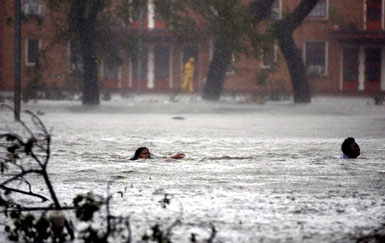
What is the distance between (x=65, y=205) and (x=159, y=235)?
6.43 ft

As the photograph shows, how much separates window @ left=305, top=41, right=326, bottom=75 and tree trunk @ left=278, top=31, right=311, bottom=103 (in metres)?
13.5

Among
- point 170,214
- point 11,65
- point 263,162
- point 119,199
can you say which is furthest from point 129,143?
point 11,65

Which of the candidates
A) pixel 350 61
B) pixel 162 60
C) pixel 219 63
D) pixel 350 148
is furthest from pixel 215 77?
pixel 350 148

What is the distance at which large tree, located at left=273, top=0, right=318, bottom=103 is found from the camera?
27516mm

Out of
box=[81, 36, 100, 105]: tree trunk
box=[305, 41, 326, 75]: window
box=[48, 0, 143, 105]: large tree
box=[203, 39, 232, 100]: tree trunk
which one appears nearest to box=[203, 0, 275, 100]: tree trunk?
box=[203, 39, 232, 100]: tree trunk

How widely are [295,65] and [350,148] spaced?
1897cm

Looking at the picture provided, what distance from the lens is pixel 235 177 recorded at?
799 cm

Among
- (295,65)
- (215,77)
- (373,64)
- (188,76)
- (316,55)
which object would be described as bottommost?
(215,77)

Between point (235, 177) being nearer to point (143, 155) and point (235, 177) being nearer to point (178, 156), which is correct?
point (178, 156)

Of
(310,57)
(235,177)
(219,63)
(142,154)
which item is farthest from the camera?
(310,57)

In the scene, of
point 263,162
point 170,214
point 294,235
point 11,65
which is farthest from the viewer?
point 11,65

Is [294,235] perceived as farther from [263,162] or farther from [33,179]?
[263,162]

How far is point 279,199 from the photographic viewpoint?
6.47m

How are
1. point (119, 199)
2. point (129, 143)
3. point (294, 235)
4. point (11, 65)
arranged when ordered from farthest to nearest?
1. point (11, 65)
2. point (129, 143)
3. point (119, 199)
4. point (294, 235)
